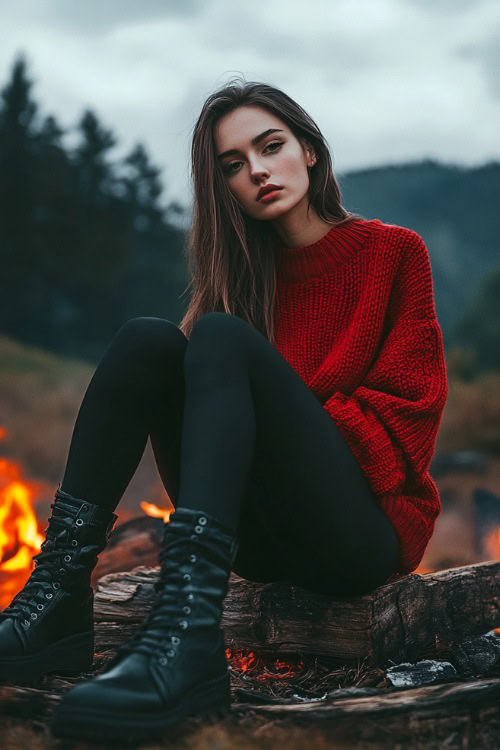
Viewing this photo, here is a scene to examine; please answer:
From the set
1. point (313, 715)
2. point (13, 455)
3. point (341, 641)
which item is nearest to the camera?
point (313, 715)

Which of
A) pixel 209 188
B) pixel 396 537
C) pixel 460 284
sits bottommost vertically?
pixel 396 537

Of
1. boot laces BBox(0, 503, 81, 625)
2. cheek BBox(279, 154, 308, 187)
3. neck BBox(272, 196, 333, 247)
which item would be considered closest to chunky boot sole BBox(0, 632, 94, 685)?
boot laces BBox(0, 503, 81, 625)

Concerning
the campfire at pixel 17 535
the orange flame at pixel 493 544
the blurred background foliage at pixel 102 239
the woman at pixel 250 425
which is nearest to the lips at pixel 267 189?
the woman at pixel 250 425

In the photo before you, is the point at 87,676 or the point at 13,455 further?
the point at 13,455

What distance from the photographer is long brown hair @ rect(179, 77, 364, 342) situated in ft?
8.07

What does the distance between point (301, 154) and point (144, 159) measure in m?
20.8

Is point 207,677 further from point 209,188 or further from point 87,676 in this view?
point 209,188

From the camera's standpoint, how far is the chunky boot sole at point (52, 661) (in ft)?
5.92

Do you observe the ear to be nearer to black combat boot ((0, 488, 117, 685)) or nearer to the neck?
the neck

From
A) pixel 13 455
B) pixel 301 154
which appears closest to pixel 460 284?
pixel 13 455

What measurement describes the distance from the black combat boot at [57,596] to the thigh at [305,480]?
1.44 ft

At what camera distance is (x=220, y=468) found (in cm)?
167

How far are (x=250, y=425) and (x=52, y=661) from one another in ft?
2.68

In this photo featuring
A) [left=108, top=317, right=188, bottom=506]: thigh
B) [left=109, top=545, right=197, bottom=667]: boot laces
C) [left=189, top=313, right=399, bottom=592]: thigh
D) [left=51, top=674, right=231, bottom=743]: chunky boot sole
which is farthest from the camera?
[left=108, top=317, right=188, bottom=506]: thigh
